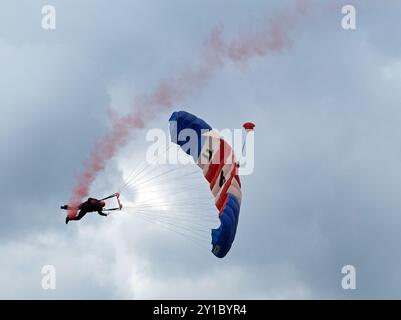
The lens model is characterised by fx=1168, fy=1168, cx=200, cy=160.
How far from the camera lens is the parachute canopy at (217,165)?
53.9 meters

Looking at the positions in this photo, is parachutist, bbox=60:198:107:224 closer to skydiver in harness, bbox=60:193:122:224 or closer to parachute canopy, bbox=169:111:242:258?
skydiver in harness, bbox=60:193:122:224

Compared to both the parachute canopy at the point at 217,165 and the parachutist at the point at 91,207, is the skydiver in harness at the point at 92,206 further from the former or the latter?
the parachute canopy at the point at 217,165

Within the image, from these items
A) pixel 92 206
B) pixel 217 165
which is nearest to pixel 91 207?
pixel 92 206

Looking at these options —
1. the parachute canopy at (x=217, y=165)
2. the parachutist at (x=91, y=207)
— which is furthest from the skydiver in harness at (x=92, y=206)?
the parachute canopy at (x=217, y=165)

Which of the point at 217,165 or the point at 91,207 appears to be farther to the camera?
the point at 217,165

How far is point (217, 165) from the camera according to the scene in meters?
56.9

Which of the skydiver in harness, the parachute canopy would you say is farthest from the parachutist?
the parachute canopy

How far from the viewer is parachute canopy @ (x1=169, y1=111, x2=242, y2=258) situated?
5391 centimetres

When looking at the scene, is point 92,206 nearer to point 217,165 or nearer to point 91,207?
point 91,207
